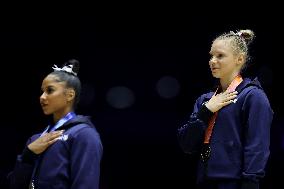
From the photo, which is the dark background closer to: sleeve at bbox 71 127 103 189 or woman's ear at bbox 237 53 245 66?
woman's ear at bbox 237 53 245 66

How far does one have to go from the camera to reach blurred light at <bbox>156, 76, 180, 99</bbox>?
5.11 meters

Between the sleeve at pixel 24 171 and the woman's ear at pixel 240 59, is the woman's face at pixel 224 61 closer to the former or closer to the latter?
the woman's ear at pixel 240 59

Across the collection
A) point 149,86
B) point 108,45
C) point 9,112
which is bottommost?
point 9,112

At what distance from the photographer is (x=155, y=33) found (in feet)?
16.4

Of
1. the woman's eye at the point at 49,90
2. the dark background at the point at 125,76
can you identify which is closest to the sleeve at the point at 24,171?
the woman's eye at the point at 49,90

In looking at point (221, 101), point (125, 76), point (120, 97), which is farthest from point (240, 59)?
point (120, 97)

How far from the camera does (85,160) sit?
254 centimetres

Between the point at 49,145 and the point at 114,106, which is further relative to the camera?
the point at 114,106

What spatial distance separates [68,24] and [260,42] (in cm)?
182

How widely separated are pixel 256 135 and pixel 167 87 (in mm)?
2963

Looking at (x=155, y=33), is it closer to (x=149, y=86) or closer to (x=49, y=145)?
(x=149, y=86)

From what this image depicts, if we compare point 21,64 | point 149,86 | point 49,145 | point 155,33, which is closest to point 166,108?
point 149,86

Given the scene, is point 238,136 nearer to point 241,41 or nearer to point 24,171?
point 241,41

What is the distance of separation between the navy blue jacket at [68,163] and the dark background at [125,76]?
2.21 meters
